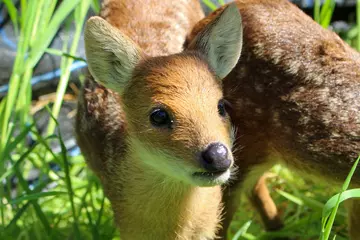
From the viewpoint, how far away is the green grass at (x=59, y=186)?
3.50 meters

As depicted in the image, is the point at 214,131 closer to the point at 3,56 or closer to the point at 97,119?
the point at 97,119

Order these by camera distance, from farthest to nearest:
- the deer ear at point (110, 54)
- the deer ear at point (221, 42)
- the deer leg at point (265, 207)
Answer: the deer leg at point (265, 207)
the deer ear at point (221, 42)
the deer ear at point (110, 54)

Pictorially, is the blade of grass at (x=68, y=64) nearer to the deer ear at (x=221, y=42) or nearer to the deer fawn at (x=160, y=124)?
the deer fawn at (x=160, y=124)

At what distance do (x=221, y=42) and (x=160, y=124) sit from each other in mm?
601

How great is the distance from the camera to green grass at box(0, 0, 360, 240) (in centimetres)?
350

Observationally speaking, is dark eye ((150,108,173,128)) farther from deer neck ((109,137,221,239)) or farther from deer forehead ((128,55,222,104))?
deer neck ((109,137,221,239))

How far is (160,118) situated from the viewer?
2.93 metres

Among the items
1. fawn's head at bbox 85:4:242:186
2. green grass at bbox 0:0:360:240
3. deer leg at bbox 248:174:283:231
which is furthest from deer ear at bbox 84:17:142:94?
deer leg at bbox 248:174:283:231

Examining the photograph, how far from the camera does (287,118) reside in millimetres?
3504

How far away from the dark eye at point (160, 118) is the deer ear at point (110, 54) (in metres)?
0.36

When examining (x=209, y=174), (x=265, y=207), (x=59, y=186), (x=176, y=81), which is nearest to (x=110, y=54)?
(x=176, y=81)

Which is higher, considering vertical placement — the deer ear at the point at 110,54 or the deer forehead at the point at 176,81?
the deer ear at the point at 110,54

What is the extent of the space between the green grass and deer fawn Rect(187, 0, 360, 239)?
0.87ft

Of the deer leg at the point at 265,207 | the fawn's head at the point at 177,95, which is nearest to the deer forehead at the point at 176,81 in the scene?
the fawn's head at the point at 177,95
